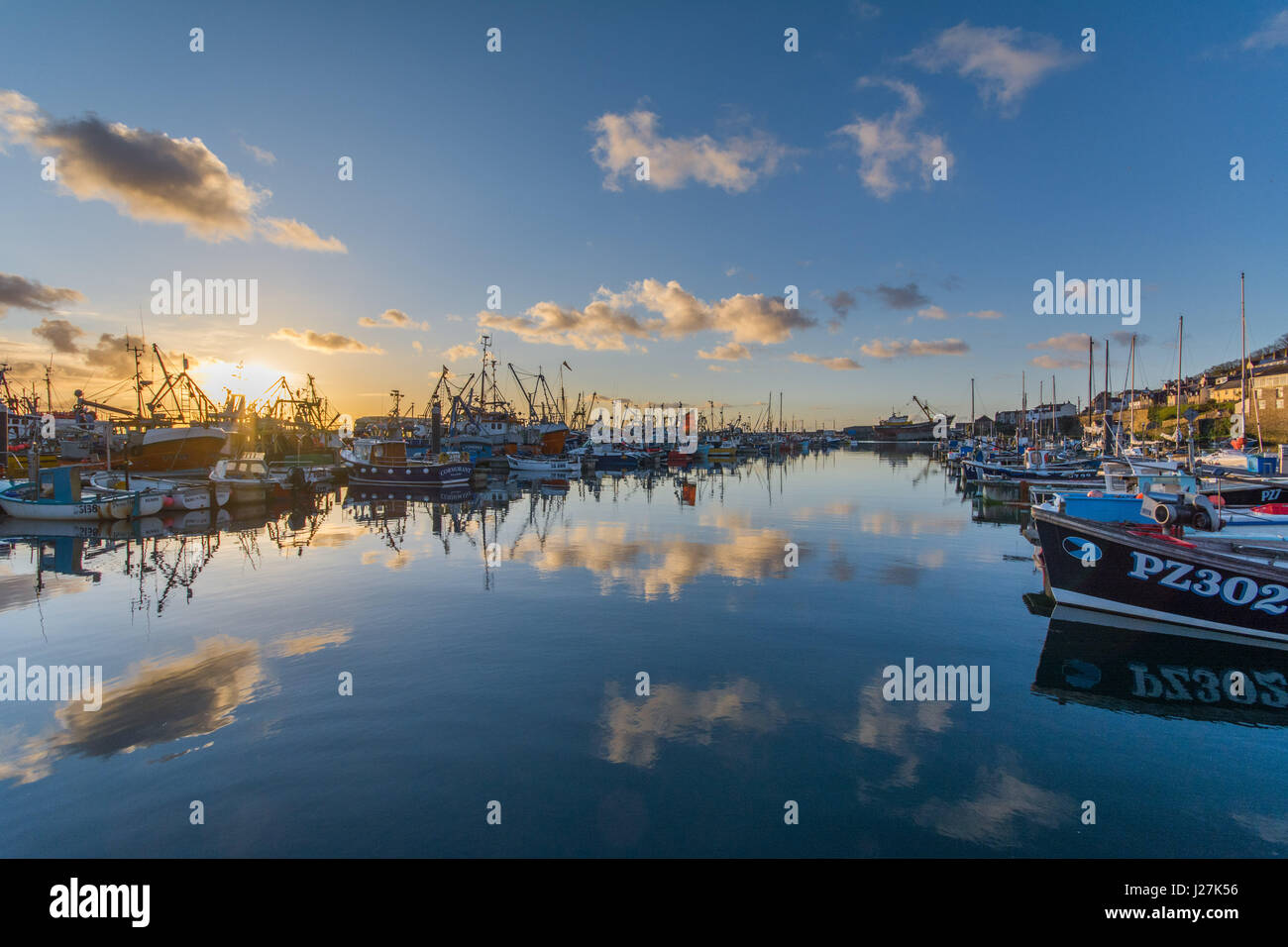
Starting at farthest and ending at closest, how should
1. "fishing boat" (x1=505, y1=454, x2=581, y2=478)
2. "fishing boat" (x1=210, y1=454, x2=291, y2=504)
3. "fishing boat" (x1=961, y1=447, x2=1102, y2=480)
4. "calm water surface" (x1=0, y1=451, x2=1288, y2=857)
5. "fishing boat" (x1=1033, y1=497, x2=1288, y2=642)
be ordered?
"fishing boat" (x1=505, y1=454, x2=581, y2=478) → "fishing boat" (x1=961, y1=447, x2=1102, y2=480) → "fishing boat" (x1=210, y1=454, x2=291, y2=504) → "fishing boat" (x1=1033, y1=497, x2=1288, y2=642) → "calm water surface" (x1=0, y1=451, x2=1288, y2=857)

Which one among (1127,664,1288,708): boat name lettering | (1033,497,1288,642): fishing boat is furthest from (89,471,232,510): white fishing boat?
(1127,664,1288,708): boat name lettering

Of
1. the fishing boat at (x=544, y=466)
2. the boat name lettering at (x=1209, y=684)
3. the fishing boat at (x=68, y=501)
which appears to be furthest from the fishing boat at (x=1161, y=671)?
the fishing boat at (x=544, y=466)

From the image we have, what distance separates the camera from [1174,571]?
11891mm

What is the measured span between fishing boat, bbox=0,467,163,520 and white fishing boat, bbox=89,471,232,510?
1.26 meters

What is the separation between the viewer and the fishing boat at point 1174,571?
37.0 ft

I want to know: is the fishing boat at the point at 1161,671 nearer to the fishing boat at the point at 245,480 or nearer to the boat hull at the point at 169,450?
the fishing boat at the point at 245,480

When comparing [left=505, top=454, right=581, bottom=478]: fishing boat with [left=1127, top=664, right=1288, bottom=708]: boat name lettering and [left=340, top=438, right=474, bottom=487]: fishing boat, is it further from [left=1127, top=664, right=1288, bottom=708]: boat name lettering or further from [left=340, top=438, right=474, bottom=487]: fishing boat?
[left=1127, top=664, right=1288, bottom=708]: boat name lettering

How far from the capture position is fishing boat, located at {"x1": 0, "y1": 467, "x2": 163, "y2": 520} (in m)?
28.4

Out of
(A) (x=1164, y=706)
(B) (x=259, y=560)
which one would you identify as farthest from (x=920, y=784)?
(B) (x=259, y=560)

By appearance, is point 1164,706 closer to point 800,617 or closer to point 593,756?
point 800,617

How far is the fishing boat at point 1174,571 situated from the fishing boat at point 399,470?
4281 cm

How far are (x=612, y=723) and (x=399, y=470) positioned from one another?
45344 mm

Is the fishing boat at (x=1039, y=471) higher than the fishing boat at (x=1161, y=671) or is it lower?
higher

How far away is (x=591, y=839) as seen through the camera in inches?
229
